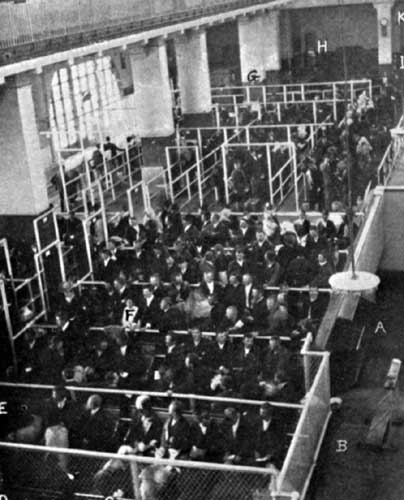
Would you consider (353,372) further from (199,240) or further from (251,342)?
(199,240)

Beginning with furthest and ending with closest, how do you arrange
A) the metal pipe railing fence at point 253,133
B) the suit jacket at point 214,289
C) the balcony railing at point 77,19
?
the metal pipe railing fence at point 253,133 → the balcony railing at point 77,19 → the suit jacket at point 214,289

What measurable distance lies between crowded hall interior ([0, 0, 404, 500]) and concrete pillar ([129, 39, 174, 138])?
0.05 meters

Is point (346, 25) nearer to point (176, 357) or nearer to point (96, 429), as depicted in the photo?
point (176, 357)

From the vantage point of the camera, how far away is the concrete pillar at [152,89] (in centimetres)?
2247

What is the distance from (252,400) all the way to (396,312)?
6051 millimetres

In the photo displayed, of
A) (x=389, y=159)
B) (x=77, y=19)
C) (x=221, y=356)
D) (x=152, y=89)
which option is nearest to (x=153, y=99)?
(x=152, y=89)

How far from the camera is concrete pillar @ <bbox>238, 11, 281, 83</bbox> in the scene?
33.1 metres

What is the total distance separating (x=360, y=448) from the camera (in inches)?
412

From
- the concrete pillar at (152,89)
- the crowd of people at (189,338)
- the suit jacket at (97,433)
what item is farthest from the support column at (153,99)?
the suit jacket at (97,433)

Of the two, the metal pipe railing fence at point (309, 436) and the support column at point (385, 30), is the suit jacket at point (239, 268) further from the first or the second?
the support column at point (385, 30)

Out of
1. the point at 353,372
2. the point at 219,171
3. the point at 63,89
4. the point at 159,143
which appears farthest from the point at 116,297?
the point at 63,89

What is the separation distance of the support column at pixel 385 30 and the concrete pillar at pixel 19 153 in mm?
22230

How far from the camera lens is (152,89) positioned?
22.8 m

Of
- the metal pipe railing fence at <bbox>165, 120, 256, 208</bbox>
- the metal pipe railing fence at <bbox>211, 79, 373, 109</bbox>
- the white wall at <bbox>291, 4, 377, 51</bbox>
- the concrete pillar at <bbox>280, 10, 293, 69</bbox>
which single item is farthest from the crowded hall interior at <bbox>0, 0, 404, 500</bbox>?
the white wall at <bbox>291, 4, 377, 51</bbox>
